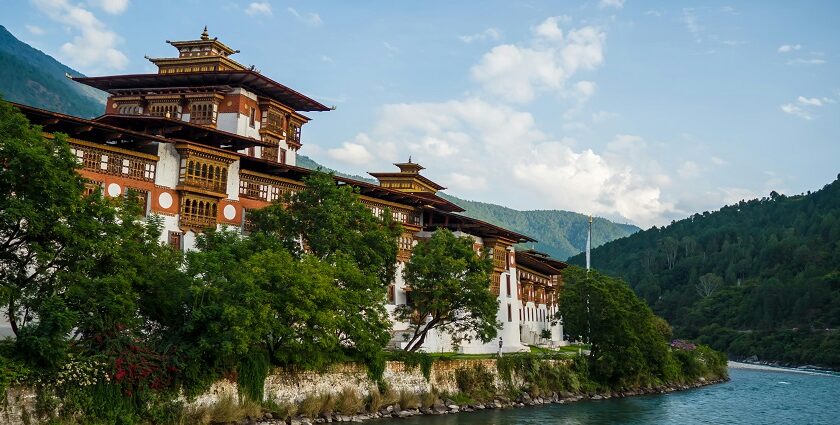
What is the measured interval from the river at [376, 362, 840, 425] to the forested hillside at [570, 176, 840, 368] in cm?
4635

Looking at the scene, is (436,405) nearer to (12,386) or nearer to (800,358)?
(12,386)

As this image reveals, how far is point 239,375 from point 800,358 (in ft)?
325

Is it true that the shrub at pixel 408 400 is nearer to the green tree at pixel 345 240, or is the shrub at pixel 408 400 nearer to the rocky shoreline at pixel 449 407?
the rocky shoreline at pixel 449 407

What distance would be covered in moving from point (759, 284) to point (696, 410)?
10176cm

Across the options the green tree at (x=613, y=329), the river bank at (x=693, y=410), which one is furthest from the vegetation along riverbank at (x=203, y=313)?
the green tree at (x=613, y=329)

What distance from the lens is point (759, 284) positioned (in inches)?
5679

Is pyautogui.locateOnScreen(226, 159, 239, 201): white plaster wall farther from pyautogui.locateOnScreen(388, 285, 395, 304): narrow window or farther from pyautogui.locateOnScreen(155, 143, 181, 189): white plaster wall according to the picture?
pyautogui.locateOnScreen(388, 285, 395, 304): narrow window

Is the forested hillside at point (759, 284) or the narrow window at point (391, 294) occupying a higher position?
the forested hillside at point (759, 284)

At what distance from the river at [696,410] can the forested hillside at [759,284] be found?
1825 inches

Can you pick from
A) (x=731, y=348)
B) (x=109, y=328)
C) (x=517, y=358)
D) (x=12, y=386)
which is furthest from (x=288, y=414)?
(x=731, y=348)

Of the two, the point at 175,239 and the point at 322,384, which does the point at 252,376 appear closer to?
the point at 322,384

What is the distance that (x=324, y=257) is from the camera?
4312cm

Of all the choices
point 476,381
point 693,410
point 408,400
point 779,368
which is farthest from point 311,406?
point 779,368

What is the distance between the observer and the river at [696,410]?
43.0 meters
